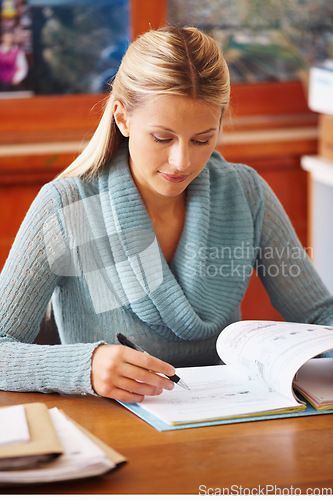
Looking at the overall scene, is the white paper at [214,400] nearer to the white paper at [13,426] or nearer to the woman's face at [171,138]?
the white paper at [13,426]

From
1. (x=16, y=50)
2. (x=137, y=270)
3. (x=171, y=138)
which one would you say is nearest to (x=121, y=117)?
(x=171, y=138)

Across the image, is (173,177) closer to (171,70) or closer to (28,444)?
(171,70)

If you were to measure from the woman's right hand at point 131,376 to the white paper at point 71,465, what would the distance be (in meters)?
0.18

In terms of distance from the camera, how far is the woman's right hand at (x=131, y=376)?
42.3 inches

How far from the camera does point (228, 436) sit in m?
0.98

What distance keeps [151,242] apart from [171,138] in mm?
230

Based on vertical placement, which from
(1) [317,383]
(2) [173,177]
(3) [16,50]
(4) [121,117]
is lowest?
(1) [317,383]

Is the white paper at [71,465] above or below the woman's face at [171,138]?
below

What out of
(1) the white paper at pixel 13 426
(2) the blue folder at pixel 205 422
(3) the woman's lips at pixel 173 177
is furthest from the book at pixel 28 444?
(3) the woman's lips at pixel 173 177

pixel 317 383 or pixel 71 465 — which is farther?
pixel 317 383

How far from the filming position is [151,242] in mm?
1388

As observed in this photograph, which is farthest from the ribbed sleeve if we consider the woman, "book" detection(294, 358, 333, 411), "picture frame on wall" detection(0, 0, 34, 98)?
"picture frame on wall" detection(0, 0, 34, 98)

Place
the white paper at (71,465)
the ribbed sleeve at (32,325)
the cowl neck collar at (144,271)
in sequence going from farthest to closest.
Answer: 1. the cowl neck collar at (144,271)
2. the ribbed sleeve at (32,325)
3. the white paper at (71,465)

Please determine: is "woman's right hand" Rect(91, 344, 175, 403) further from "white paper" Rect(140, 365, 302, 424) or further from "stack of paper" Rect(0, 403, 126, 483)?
"stack of paper" Rect(0, 403, 126, 483)
